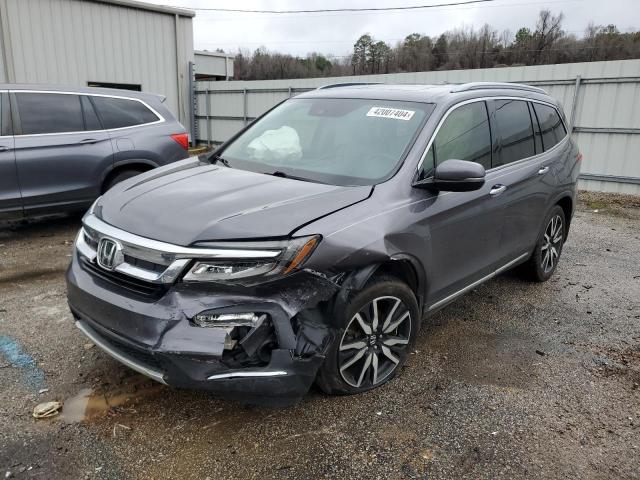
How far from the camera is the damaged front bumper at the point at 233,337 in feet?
7.70

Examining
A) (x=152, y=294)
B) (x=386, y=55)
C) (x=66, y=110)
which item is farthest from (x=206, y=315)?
(x=386, y=55)

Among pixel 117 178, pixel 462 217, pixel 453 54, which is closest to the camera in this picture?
pixel 462 217

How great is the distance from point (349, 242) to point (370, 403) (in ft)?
3.25

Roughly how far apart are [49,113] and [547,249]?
5709 millimetres

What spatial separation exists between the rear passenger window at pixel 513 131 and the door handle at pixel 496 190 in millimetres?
179

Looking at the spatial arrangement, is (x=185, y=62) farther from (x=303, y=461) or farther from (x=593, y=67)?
(x=303, y=461)

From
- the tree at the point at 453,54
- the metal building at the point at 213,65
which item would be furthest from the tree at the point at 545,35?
the metal building at the point at 213,65

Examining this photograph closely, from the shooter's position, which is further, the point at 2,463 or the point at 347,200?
the point at 347,200

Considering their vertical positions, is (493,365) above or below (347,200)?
below

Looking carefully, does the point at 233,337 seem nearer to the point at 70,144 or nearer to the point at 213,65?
the point at 70,144

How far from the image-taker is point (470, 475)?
8.00 ft

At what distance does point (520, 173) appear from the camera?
4113mm

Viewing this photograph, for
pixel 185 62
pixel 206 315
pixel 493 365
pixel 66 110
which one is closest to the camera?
pixel 206 315

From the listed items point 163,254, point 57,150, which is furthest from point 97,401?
point 57,150
